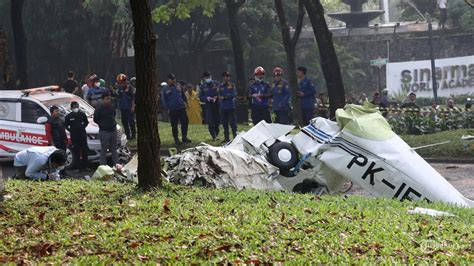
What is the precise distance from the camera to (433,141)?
2295cm

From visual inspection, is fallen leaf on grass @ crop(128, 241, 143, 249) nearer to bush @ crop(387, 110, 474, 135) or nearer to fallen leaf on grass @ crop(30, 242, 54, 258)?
fallen leaf on grass @ crop(30, 242, 54, 258)

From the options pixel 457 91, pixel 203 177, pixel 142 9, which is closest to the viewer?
pixel 142 9

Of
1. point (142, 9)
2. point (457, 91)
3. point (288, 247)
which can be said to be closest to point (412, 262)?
point (288, 247)

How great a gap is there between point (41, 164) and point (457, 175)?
7.69 metres

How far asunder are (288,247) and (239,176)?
6.28 m

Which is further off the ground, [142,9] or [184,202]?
[142,9]

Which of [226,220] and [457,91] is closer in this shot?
[226,220]

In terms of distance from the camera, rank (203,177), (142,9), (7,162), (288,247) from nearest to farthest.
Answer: (288,247) → (142,9) → (203,177) → (7,162)

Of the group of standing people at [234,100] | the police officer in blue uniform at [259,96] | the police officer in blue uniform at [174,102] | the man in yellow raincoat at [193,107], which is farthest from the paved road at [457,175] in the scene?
the man in yellow raincoat at [193,107]

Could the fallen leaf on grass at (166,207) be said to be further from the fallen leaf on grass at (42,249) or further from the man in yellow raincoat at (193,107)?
the man in yellow raincoat at (193,107)

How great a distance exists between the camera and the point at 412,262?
310 inches

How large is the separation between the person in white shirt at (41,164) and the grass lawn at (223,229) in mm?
3753

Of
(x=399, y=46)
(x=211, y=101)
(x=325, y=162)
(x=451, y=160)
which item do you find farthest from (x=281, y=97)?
(x=399, y=46)

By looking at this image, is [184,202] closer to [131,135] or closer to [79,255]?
[79,255]
